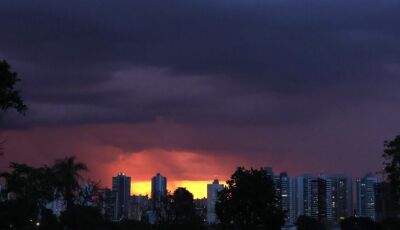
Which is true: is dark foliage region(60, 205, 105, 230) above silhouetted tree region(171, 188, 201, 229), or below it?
below

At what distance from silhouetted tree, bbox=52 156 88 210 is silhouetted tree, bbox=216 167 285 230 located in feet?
98.1

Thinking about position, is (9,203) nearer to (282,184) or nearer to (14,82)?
(14,82)

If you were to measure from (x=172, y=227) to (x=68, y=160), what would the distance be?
14.4m

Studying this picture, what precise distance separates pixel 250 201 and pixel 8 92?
2848 cm

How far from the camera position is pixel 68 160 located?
86000 mm

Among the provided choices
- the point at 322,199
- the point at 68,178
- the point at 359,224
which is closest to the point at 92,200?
the point at 68,178

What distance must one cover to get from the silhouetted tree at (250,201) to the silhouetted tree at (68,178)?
29.9 metres

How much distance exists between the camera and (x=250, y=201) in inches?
2328

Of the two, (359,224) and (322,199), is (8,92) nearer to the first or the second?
(359,224)

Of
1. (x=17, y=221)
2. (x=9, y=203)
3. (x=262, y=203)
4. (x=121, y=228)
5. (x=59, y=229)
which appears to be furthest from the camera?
(x=121, y=228)

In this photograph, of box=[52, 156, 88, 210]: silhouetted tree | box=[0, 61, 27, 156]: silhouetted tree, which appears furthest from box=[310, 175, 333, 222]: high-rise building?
box=[0, 61, 27, 156]: silhouetted tree

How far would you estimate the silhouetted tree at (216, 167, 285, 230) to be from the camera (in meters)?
58.6

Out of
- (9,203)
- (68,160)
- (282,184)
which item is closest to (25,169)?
(68,160)

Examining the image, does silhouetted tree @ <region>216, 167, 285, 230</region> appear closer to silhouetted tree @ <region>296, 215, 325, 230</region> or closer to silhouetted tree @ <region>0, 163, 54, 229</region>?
silhouetted tree @ <region>0, 163, 54, 229</region>
